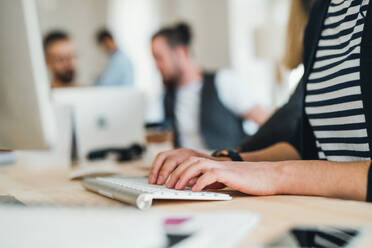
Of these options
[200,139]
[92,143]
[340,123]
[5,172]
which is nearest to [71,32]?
[200,139]

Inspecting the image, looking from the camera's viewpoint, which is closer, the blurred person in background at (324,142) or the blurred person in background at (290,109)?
the blurred person in background at (324,142)

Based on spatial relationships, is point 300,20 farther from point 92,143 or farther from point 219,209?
point 92,143

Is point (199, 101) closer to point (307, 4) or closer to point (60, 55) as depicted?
point (307, 4)

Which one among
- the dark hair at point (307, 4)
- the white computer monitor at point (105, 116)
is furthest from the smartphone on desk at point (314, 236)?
the white computer monitor at point (105, 116)

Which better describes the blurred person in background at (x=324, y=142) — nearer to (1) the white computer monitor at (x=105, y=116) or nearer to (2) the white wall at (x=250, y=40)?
(1) the white computer monitor at (x=105, y=116)

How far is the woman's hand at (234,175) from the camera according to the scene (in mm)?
704

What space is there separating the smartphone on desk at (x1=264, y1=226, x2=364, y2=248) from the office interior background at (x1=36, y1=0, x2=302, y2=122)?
8.62 ft

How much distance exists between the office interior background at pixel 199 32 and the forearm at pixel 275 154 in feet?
6.80

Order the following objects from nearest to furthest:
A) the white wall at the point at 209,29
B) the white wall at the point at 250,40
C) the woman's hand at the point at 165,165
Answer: the woman's hand at the point at 165,165
the white wall at the point at 250,40
the white wall at the point at 209,29

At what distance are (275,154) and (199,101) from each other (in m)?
1.51

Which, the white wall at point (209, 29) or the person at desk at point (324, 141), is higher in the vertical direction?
the white wall at point (209, 29)

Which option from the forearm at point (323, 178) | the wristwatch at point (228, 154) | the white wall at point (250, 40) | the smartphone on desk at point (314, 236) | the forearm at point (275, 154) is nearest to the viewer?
the smartphone on desk at point (314, 236)

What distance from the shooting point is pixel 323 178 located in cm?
69

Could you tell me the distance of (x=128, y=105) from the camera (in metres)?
2.00
